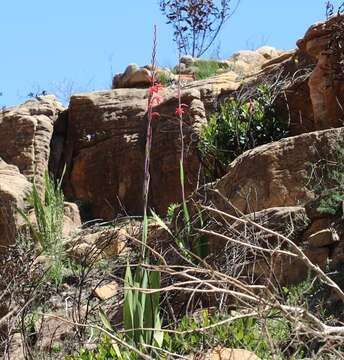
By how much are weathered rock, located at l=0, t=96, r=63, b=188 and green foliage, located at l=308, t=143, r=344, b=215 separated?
17.7 ft

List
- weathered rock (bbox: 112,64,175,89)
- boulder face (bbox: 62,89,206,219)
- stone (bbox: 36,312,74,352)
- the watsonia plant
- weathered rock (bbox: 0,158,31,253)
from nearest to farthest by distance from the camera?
the watsonia plant, stone (bbox: 36,312,74,352), weathered rock (bbox: 0,158,31,253), boulder face (bbox: 62,89,206,219), weathered rock (bbox: 112,64,175,89)

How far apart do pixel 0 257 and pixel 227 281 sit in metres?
5.07

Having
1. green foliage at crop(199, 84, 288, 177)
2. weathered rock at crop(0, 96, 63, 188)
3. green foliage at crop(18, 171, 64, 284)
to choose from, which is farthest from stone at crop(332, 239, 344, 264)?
weathered rock at crop(0, 96, 63, 188)

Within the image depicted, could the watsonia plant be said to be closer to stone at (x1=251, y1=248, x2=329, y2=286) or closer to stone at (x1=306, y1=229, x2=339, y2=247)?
stone at (x1=251, y1=248, x2=329, y2=286)

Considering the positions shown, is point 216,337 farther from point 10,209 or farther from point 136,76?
point 136,76

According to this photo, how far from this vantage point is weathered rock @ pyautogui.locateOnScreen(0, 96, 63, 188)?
13875mm

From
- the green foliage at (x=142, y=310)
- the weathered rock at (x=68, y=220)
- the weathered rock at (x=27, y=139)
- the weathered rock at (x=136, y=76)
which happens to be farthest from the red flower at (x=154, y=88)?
the weathered rock at (x=136, y=76)

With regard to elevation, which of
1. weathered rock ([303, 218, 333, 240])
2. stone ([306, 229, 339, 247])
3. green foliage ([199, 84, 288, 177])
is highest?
green foliage ([199, 84, 288, 177])

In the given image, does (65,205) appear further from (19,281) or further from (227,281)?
(227,281)

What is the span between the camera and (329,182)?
863 cm

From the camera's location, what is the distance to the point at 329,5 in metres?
11.5

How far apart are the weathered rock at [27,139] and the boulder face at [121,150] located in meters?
0.54

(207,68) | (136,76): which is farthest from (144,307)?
(207,68)

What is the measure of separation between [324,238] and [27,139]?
701 centimetres
